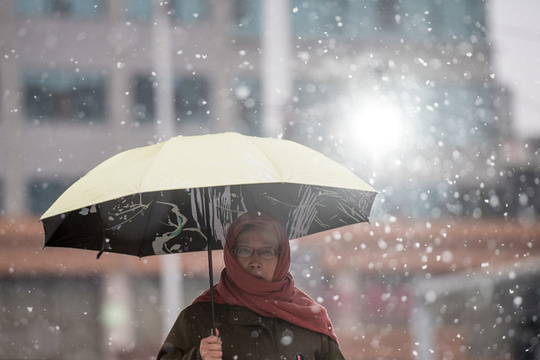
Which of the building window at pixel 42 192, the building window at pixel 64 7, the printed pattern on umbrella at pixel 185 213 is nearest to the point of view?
the printed pattern on umbrella at pixel 185 213

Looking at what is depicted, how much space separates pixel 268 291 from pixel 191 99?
57.6 ft

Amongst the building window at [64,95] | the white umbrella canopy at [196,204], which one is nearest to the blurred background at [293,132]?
the building window at [64,95]

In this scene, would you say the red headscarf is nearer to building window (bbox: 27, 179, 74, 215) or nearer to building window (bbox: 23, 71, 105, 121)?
building window (bbox: 27, 179, 74, 215)

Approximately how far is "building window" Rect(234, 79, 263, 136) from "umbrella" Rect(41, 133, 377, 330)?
16638 mm

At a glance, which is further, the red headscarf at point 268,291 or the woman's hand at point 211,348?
the red headscarf at point 268,291

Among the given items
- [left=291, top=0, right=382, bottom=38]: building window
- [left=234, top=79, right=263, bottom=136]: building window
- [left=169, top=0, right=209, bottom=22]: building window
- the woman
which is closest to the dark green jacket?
the woman

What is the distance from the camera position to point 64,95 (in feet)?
64.6

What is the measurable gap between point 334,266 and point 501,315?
351 cm

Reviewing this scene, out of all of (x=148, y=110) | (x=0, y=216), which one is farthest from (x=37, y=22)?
(x=0, y=216)

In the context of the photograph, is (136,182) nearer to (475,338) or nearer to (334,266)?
(475,338)

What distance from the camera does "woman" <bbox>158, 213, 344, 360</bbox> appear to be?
2.44 metres

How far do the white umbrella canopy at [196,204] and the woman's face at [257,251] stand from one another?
15 centimetres

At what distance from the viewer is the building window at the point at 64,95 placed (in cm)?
1944

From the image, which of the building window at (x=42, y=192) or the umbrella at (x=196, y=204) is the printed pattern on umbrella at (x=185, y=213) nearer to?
the umbrella at (x=196, y=204)
